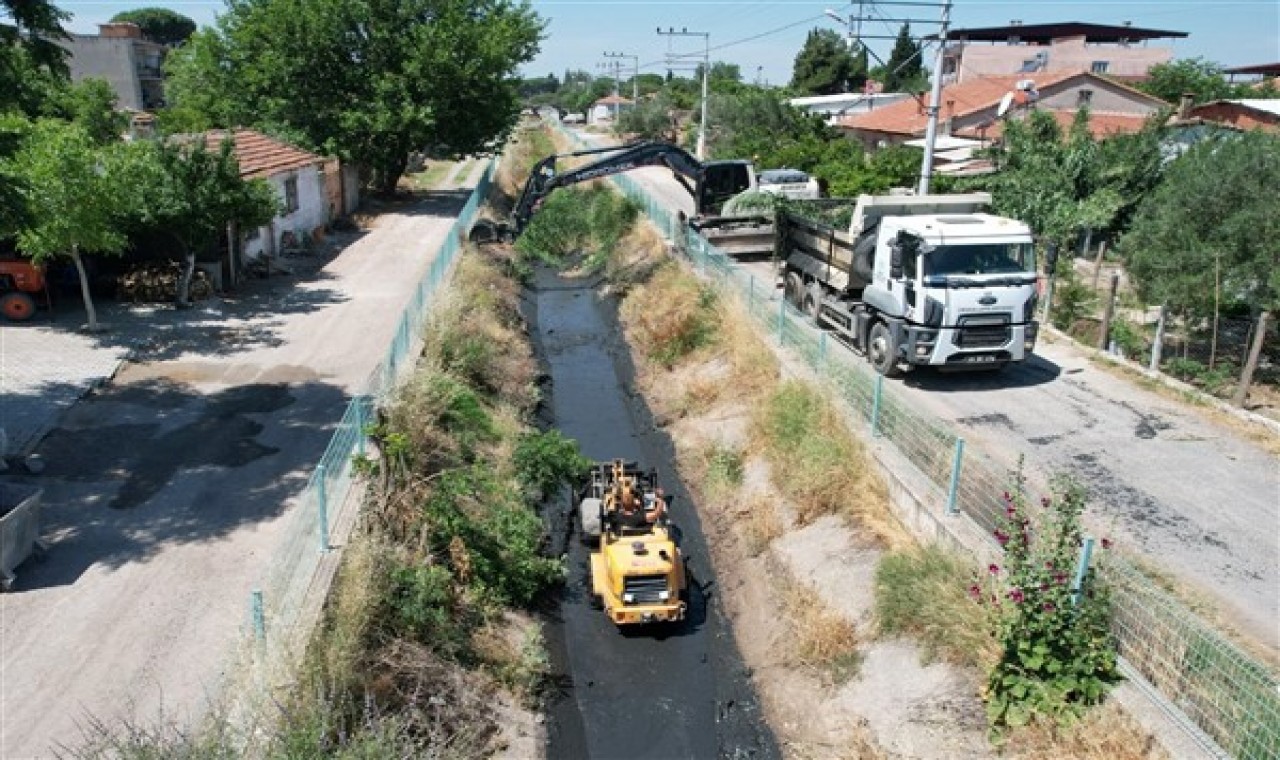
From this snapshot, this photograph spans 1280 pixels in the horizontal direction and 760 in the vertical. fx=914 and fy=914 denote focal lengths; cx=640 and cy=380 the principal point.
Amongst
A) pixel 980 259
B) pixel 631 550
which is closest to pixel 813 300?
pixel 980 259

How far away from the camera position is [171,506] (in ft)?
36.9

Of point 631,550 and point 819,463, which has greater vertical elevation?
point 819,463

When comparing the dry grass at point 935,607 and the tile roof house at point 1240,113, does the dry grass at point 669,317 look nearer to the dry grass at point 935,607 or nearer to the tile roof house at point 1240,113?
the dry grass at point 935,607

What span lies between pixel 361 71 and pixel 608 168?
45.3 ft

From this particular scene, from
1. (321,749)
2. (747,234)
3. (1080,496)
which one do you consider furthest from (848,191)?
(321,749)

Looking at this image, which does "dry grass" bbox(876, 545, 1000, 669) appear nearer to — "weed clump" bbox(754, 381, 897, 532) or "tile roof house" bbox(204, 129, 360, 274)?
"weed clump" bbox(754, 381, 897, 532)

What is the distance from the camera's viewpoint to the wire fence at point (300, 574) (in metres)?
7.28

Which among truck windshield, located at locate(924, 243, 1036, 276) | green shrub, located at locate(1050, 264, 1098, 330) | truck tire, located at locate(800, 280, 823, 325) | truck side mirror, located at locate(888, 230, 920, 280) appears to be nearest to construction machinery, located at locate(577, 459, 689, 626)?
truck side mirror, located at locate(888, 230, 920, 280)

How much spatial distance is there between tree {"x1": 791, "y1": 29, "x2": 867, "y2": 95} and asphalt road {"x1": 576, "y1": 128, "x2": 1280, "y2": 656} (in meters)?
77.8

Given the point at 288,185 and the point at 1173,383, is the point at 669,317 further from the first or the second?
the point at 288,185

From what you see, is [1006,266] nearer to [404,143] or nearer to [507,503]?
[507,503]

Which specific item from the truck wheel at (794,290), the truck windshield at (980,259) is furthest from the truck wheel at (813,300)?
the truck windshield at (980,259)

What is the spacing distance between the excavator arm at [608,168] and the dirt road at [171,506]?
576 cm

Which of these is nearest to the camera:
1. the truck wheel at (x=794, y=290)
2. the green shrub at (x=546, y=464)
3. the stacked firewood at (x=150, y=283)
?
the green shrub at (x=546, y=464)
